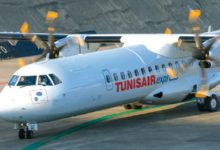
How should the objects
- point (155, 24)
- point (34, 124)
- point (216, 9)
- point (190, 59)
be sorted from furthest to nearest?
point (216, 9) → point (155, 24) → point (190, 59) → point (34, 124)

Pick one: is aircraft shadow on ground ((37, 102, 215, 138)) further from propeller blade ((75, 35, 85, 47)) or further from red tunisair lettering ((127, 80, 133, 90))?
propeller blade ((75, 35, 85, 47))

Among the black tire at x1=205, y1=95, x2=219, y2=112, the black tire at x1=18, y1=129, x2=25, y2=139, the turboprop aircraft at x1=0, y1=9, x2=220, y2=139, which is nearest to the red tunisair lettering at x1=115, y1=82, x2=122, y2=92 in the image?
the turboprop aircraft at x1=0, y1=9, x2=220, y2=139

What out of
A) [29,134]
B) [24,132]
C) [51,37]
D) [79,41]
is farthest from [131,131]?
[79,41]

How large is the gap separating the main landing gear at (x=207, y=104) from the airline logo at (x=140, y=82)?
176cm

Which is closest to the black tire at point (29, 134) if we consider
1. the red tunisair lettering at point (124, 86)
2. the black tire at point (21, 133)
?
the black tire at point (21, 133)

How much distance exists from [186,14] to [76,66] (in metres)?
52.6

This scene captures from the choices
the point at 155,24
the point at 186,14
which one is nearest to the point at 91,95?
the point at 155,24

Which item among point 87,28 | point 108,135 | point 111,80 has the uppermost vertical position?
point 87,28

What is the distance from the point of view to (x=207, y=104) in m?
28.7

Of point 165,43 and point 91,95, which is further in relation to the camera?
point 165,43

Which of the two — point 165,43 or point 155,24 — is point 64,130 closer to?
point 165,43

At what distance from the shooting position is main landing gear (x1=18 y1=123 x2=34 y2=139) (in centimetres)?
2406

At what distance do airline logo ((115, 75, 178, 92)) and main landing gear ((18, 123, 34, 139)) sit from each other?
393 cm

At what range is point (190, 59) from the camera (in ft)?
92.4
